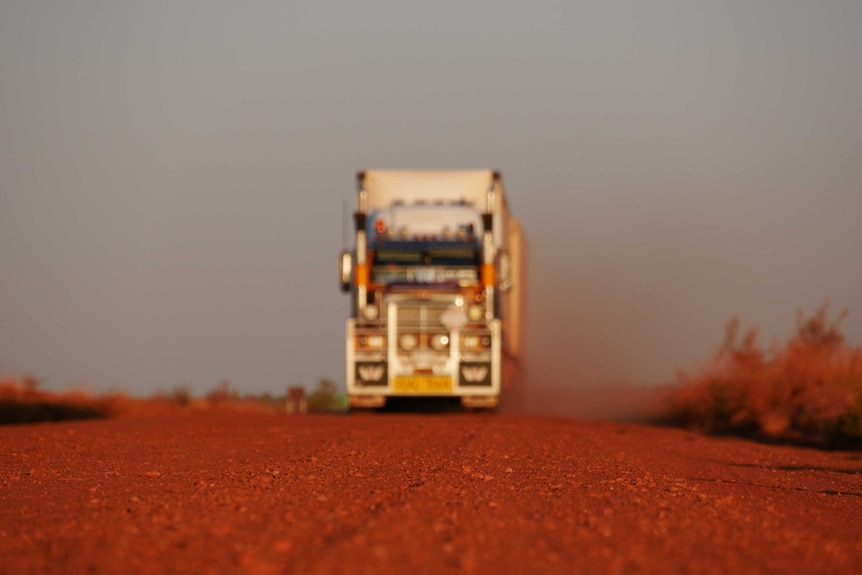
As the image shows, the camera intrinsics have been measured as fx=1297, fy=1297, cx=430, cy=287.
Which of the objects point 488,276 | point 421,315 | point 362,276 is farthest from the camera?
point 362,276

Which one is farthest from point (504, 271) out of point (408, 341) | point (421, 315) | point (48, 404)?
point (48, 404)

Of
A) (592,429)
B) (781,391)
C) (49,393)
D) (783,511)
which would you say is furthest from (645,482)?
(49,393)

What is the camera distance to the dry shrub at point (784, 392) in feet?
79.6

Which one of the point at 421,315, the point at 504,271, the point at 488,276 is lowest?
the point at 421,315

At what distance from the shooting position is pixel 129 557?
22.6 feet

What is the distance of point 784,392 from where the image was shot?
27781mm

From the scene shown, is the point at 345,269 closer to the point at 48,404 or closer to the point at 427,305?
the point at 427,305

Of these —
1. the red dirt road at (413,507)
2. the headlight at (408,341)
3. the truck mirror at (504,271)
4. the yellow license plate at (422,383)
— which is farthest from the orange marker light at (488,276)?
the red dirt road at (413,507)

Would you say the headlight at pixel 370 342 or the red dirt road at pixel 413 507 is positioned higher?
the headlight at pixel 370 342

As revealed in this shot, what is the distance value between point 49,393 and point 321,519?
89.0 ft

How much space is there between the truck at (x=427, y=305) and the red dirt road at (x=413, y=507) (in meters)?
7.98

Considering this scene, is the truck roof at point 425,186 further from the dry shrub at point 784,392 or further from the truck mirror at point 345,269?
the dry shrub at point 784,392

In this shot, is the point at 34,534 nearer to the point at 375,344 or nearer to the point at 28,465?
the point at 28,465

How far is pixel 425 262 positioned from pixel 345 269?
1.69 metres
